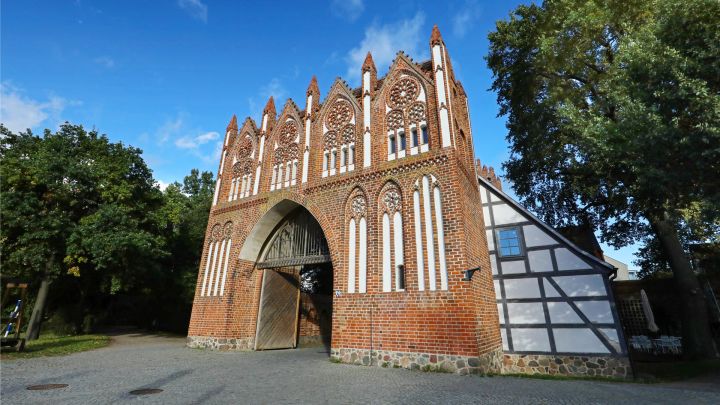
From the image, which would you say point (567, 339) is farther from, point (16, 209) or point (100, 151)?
point (100, 151)

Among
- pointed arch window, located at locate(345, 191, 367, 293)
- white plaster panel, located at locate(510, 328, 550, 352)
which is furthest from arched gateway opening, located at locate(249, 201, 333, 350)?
white plaster panel, located at locate(510, 328, 550, 352)

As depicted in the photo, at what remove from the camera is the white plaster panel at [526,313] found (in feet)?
31.7

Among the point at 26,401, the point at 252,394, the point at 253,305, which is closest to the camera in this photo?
the point at 26,401

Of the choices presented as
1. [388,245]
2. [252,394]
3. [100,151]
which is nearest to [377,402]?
[252,394]

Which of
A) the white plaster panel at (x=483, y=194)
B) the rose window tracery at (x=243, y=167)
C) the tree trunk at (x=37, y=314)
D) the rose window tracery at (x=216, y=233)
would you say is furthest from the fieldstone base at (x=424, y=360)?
the tree trunk at (x=37, y=314)

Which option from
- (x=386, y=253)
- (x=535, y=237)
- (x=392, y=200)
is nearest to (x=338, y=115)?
(x=392, y=200)

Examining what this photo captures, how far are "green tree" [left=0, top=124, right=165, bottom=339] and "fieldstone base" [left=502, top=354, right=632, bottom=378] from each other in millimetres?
16298

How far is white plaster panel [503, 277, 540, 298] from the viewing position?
9.91 metres

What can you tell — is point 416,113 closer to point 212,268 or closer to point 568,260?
point 568,260

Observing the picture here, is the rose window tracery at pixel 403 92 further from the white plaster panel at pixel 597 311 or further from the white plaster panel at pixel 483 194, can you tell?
the white plaster panel at pixel 597 311

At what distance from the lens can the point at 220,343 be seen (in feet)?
42.2

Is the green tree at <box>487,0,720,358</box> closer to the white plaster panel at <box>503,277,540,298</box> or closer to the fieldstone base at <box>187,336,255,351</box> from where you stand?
the white plaster panel at <box>503,277,540,298</box>

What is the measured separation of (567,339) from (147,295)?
27.6 metres

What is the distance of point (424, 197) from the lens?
33.1 feet
